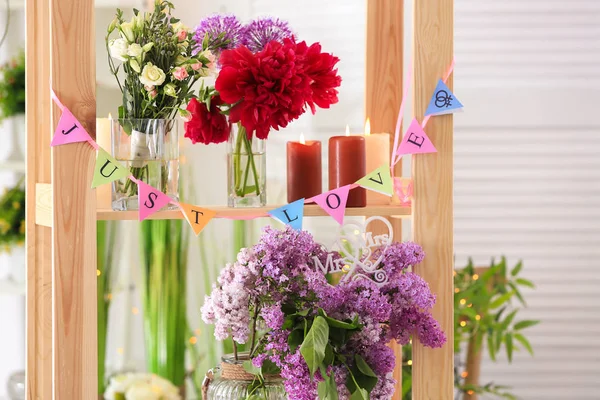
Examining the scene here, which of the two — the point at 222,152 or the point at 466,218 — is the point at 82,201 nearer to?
the point at 222,152

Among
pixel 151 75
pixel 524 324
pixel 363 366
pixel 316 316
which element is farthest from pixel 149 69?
pixel 524 324

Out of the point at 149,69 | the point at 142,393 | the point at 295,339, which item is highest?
the point at 149,69

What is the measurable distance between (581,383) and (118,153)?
1.81 m

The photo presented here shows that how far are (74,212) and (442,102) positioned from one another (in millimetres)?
631

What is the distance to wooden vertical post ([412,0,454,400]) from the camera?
4.15ft

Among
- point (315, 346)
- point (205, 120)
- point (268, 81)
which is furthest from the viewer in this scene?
point (205, 120)

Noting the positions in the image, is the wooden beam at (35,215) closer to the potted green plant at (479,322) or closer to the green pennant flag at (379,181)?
the green pennant flag at (379,181)

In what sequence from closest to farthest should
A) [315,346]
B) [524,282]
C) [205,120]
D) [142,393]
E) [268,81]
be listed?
[315,346], [268,81], [205,120], [142,393], [524,282]

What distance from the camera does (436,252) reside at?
4.19ft

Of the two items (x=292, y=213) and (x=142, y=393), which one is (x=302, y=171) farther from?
(x=142, y=393)

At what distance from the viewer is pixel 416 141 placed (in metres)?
1.25

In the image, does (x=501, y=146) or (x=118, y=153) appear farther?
(x=501, y=146)

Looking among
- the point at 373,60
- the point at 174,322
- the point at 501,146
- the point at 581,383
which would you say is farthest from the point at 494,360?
the point at 373,60

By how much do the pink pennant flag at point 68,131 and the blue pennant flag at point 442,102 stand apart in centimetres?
57
